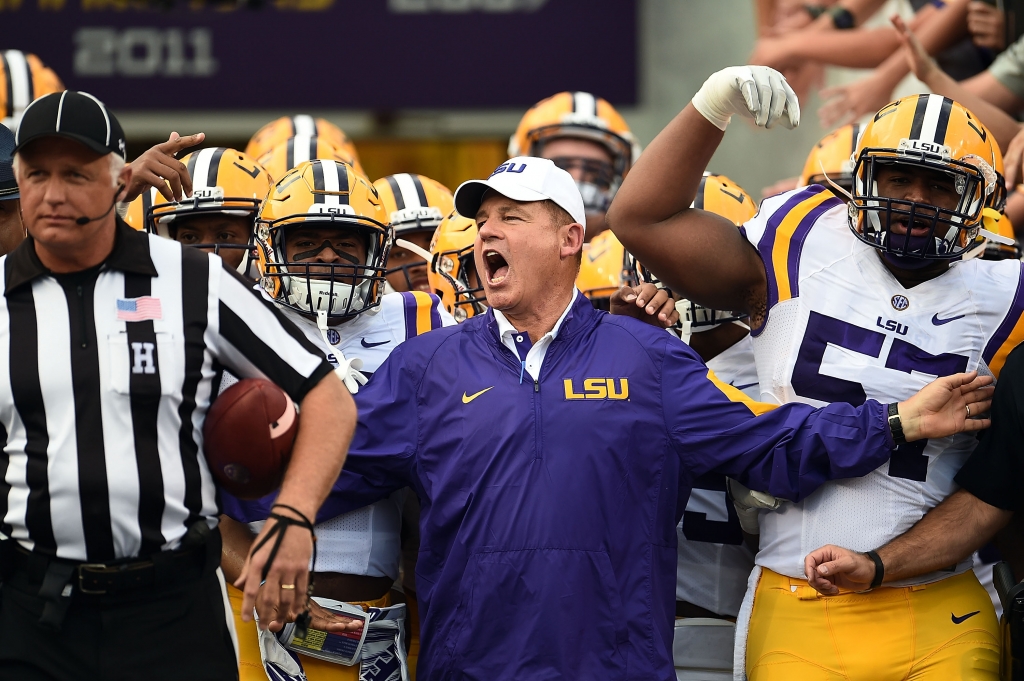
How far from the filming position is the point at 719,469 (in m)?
3.53

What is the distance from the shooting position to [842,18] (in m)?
7.41

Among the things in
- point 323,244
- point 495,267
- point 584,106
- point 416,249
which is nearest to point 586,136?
point 584,106

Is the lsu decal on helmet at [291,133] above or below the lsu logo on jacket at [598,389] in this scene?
above

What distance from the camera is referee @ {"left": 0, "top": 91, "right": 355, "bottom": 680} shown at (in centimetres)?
277

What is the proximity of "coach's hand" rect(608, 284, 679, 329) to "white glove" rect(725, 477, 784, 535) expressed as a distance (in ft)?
1.61

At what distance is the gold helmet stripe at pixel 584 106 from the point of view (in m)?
6.70

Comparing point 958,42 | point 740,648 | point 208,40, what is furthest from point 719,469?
point 208,40

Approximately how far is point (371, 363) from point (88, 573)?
4.45ft

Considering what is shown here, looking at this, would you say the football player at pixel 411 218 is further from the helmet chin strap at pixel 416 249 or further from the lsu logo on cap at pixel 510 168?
the lsu logo on cap at pixel 510 168

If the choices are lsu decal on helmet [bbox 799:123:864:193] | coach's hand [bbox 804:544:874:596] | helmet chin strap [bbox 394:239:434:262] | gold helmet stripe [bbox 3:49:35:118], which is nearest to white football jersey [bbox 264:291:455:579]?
helmet chin strap [bbox 394:239:434:262]

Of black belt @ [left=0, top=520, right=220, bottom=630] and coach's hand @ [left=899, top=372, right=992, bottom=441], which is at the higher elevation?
coach's hand @ [left=899, top=372, right=992, bottom=441]

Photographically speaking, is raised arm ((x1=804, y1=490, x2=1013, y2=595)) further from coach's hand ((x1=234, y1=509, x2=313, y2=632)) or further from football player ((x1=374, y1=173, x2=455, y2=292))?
football player ((x1=374, y1=173, x2=455, y2=292))

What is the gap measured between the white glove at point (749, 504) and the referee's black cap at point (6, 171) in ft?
7.00

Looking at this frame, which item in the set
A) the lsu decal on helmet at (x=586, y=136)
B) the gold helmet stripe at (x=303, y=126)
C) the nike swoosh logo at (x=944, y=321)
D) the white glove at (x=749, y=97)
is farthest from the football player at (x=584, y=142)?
the nike swoosh logo at (x=944, y=321)
